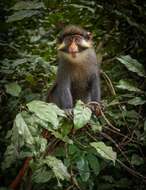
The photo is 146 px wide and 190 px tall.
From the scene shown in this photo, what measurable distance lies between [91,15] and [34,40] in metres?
0.50

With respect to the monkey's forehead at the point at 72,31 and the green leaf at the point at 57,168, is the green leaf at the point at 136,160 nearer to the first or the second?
the green leaf at the point at 57,168

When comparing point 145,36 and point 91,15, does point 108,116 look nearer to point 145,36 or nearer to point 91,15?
point 145,36

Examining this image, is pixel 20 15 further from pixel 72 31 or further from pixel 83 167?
pixel 83 167

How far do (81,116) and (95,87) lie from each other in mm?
1559

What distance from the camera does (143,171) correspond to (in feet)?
11.1

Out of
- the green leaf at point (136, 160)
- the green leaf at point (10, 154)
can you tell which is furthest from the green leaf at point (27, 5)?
the green leaf at point (136, 160)

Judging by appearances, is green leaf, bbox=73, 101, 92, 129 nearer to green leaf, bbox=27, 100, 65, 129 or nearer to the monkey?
green leaf, bbox=27, 100, 65, 129

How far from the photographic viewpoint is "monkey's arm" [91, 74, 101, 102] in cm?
399

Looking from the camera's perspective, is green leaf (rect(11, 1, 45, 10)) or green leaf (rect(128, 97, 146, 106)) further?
green leaf (rect(11, 1, 45, 10))

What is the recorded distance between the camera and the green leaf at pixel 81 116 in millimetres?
2424

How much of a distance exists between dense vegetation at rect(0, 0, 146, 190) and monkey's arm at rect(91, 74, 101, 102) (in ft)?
0.24

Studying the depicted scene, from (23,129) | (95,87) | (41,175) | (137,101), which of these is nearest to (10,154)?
(41,175)

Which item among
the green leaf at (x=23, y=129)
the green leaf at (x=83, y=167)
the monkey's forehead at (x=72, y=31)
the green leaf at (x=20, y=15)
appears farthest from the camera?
the monkey's forehead at (x=72, y=31)

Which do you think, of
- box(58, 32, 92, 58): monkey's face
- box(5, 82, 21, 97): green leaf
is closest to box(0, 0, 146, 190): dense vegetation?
box(5, 82, 21, 97): green leaf
